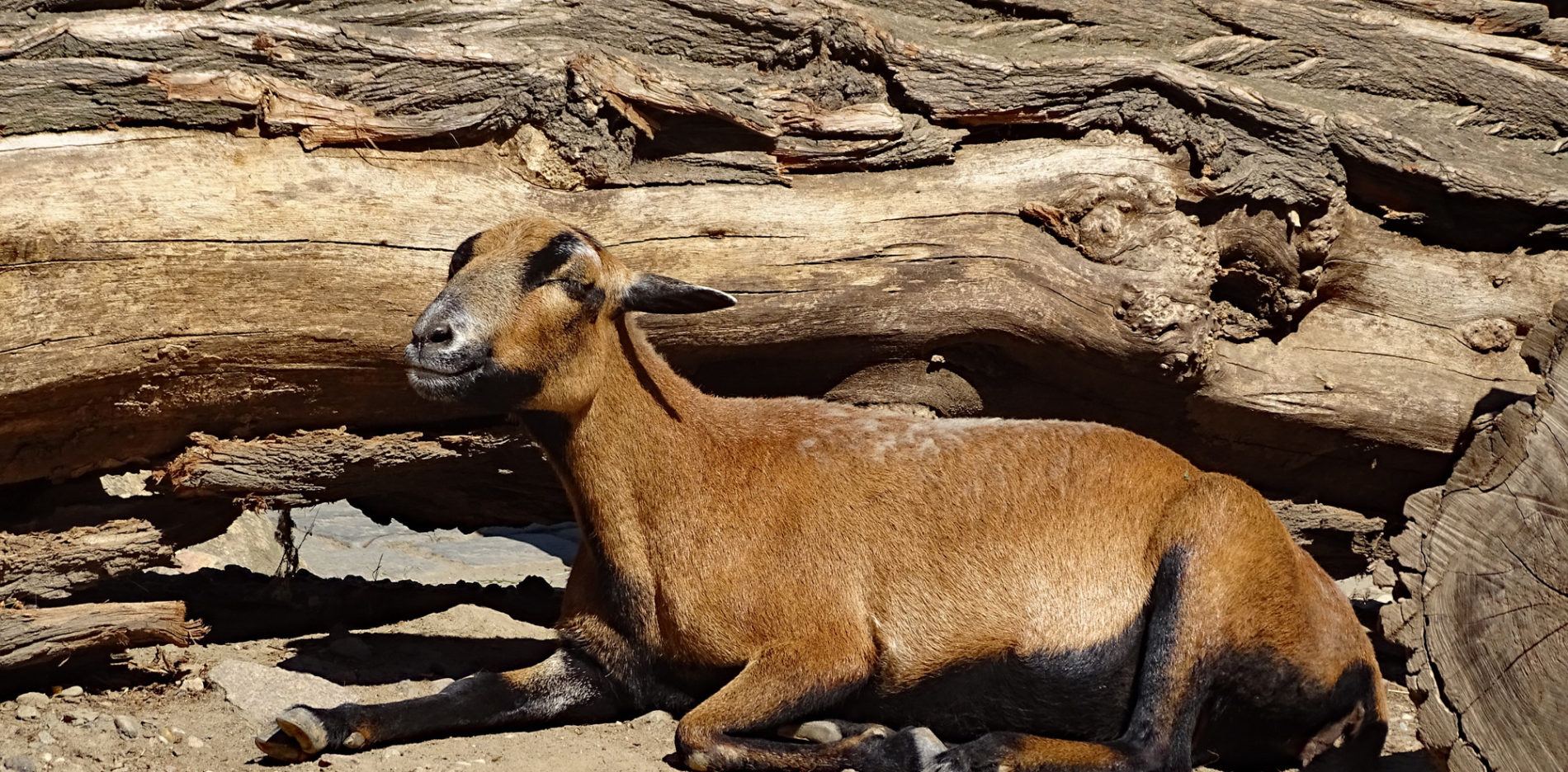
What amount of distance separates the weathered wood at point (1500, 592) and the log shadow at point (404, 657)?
11.9ft

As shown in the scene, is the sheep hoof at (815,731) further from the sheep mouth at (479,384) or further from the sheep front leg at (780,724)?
the sheep mouth at (479,384)

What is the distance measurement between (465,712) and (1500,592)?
363 centimetres

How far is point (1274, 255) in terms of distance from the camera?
6.43m

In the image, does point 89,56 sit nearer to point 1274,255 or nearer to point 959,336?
point 959,336

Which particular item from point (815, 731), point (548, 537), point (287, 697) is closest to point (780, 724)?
point (815, 731)

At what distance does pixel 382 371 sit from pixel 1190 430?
377 cm

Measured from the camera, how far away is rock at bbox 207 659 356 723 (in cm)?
534

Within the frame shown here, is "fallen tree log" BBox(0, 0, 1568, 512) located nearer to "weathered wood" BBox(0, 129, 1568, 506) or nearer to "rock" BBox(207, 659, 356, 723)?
"weathered wood" BBox(0, 129, 1568, 506)

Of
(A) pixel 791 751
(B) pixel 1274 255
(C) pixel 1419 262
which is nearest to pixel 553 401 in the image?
(A) pixel 791 751

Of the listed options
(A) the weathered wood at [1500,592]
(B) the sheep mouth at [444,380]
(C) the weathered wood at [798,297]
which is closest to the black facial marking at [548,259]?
(B) the sheep mouth at [444,380]

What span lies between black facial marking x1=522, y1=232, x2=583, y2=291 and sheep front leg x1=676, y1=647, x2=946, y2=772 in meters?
1.57

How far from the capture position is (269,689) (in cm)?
547

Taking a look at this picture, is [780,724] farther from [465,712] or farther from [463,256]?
[463,256]

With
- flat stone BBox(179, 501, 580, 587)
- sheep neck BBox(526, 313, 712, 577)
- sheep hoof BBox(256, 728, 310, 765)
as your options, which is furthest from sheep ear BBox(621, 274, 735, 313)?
flat stone BBox(179, 501, 580, 587)
